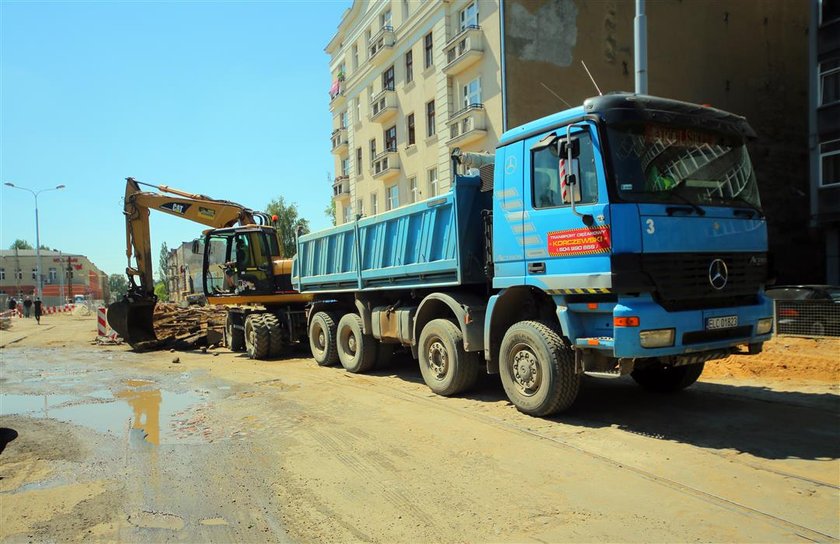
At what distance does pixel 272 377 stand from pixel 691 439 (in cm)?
742

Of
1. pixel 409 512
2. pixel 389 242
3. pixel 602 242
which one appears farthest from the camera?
pixel 389 242

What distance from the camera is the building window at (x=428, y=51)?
26312mm

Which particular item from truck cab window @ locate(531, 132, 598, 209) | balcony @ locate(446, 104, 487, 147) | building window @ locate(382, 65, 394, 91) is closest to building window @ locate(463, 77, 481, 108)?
balcony @ locate(446, 104, 487, 147)

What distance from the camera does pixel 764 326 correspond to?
629 centimetres

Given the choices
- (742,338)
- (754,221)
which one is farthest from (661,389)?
(754,221)

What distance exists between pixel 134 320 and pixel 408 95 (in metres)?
17.2

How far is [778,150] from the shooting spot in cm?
2711

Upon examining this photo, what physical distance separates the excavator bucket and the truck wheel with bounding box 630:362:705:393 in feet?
46.6

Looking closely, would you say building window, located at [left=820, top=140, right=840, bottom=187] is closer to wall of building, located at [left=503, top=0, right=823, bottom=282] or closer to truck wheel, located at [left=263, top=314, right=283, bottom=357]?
wall of building, located at [left=503, top=0, right=823, bottom=282]

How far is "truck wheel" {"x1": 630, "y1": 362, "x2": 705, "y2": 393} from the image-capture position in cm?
759

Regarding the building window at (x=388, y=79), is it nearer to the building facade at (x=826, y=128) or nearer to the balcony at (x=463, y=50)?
the balcony at (x=463, y=50)

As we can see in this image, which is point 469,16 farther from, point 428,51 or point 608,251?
point 608,251

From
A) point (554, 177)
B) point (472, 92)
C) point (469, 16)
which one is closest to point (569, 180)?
point (554, 177)

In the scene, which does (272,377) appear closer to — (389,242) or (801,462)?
(389,242)
